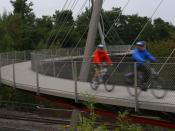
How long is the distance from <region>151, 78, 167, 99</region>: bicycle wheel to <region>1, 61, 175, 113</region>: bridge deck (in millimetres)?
125

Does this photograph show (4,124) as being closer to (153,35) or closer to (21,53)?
(21,53)

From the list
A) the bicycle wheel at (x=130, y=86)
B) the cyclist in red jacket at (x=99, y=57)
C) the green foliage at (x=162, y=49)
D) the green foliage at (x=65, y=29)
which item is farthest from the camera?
the green foliage at (x=65, y=29)

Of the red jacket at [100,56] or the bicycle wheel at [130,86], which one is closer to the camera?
the bicycle wheel at [130,86]

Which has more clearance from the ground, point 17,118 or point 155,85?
point 155,85

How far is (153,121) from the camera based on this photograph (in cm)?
1548

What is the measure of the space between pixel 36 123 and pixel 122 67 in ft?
37.3

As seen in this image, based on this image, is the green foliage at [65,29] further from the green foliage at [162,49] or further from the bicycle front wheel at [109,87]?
the bicycle front wheel at [109,87]

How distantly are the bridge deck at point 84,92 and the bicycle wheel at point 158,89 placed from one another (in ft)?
0.41

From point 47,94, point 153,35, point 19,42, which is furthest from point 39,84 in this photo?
point 153,35

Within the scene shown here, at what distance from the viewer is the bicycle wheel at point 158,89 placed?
1434cm

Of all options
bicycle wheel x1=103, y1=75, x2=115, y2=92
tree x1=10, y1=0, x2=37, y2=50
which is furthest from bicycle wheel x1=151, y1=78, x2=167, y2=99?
tree x1=10, y1=0, x2=37, y2=50

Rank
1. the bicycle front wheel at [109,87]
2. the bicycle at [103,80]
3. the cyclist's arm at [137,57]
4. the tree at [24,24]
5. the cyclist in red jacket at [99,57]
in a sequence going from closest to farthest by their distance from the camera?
the cyclist's arm at [137,57] < the bicycle front wheel at [109,87] < the bicycle at [103,80] < the cyclist in red jacket at [99,57] < the tree at [24,24]

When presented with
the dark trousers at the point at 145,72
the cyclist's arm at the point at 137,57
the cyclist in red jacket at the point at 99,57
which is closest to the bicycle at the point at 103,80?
the cyclist in red jacket at the point at 99,57

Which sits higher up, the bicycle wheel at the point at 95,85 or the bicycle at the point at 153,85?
the bicycle at the point at 153,85
